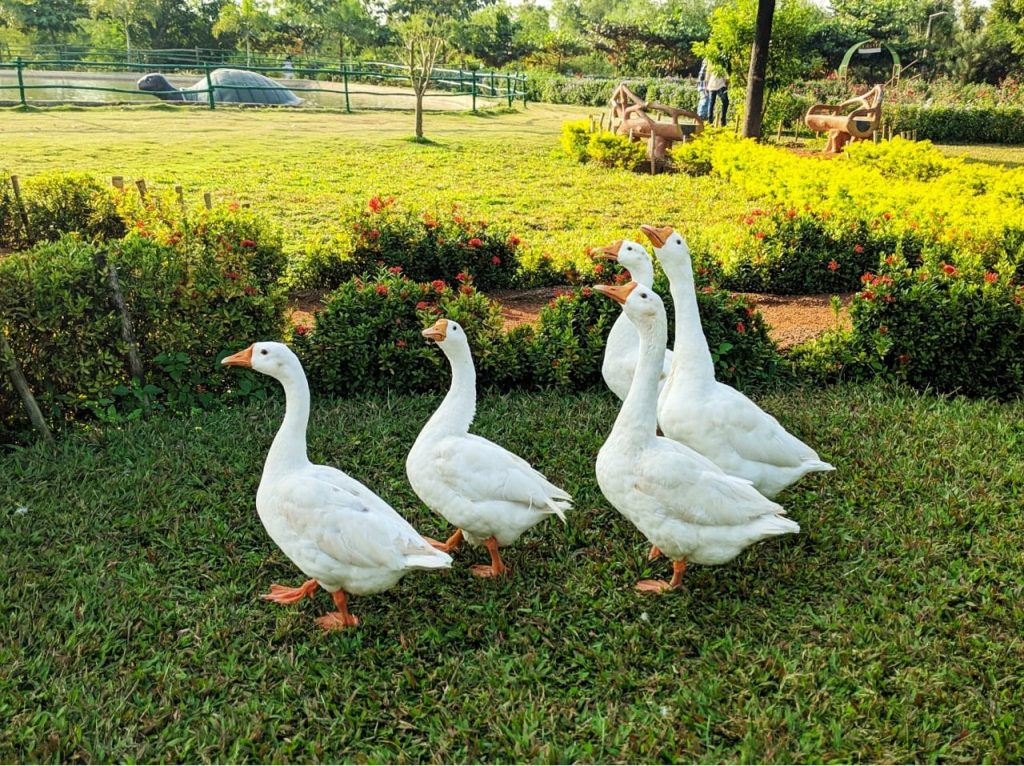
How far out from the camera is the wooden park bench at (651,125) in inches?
642

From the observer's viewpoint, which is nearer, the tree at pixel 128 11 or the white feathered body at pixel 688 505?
the white feathered body at pixel 688 505

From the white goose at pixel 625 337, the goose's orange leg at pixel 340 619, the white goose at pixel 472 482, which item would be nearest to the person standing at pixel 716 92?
the white goose at pixel 625 337

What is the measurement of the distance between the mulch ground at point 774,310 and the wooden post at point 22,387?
2.30m

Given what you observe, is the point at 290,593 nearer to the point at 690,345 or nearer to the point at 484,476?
the point at 484,476

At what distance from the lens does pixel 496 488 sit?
387 cm

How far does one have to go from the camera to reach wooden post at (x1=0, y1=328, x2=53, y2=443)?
16.5 ft

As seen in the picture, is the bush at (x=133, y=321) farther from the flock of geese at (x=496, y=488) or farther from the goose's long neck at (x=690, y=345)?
the goose's long neck at (x=690, y=345)

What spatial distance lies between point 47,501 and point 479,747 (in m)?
2.97

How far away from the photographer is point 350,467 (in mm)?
5109

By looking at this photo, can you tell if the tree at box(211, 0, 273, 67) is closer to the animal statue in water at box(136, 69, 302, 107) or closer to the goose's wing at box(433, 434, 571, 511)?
the animal statue in water at box(136, 69, 302, 107)

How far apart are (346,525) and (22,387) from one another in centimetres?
289

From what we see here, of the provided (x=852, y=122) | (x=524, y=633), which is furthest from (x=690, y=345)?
(x=852, y=122)

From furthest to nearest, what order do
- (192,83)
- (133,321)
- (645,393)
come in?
(192,83)
(133,321)
(645,393)

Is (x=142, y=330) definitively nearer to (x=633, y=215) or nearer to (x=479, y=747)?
(x=479, y=747)
